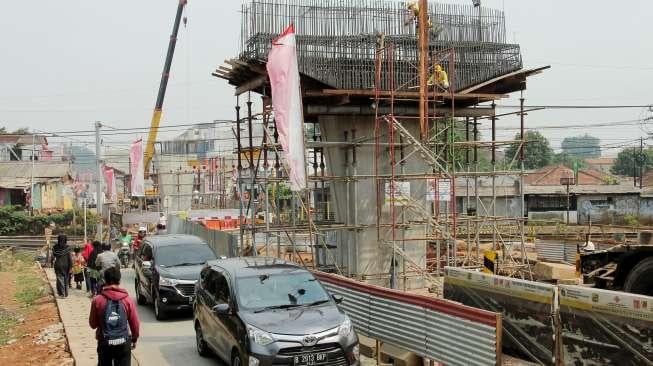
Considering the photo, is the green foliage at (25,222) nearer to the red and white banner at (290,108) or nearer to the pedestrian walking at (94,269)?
the pedestrian walking at (94,269)

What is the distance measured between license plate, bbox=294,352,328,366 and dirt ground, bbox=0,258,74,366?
4660 millimetres

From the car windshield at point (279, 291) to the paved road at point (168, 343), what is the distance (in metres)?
1.75

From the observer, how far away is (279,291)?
968 cm

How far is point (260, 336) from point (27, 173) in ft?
191

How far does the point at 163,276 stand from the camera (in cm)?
1468

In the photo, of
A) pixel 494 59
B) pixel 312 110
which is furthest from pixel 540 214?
pixel 312 110

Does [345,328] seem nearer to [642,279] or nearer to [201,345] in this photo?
[201,345]

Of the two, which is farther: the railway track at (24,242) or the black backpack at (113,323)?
the railway track at (24,242)

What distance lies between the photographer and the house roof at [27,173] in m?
55.8

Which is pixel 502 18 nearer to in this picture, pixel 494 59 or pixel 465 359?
pixel 494 59

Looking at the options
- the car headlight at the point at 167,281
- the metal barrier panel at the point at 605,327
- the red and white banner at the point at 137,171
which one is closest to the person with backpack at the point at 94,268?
the car headlight at the point at 167,281

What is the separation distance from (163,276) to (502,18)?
13.1 meters

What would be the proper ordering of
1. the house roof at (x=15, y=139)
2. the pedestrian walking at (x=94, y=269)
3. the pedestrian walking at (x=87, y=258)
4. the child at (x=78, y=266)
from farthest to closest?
1. the house roof at (x=15, y=139)
2. the child at (x=78, y=266)
3. the pedestrian walking at (x=87, y=258)
4. the pedestrian walking at (x=94, y=269)

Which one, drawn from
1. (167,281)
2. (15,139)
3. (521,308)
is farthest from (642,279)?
(15,139)
